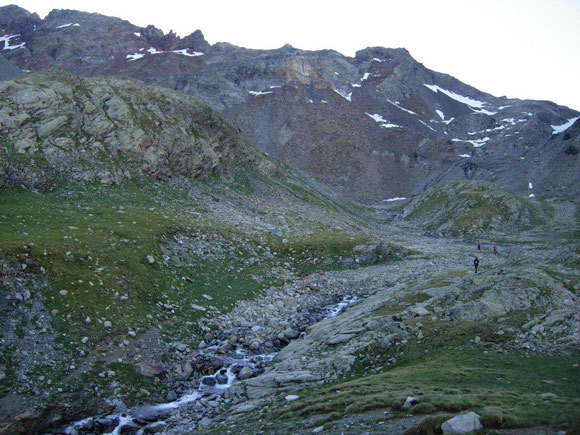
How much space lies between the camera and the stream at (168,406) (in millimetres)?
17156

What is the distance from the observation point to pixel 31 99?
4828 centimetres

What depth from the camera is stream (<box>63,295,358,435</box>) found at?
675 inches

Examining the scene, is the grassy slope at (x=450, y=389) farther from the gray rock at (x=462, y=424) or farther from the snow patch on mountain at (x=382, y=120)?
the snow patch on mountain at (x=382, y=120)

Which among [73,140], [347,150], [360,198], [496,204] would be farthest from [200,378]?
[347,150]

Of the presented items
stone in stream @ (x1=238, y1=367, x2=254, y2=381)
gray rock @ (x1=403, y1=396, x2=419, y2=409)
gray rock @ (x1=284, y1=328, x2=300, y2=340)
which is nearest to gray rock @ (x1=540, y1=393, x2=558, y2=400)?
gray rock @ (x1=403, y1=396, x2=419, y2=409)

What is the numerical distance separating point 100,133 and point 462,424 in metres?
52.6

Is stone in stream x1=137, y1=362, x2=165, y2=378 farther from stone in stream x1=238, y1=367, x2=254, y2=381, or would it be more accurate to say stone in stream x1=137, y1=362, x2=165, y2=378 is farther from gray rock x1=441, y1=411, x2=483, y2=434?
gray rock x1=441, y1=411, x2=483, y2=434

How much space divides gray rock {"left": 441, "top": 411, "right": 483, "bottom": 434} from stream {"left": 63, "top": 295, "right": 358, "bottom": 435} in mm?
12224

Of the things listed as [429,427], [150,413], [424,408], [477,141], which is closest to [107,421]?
[150,413]

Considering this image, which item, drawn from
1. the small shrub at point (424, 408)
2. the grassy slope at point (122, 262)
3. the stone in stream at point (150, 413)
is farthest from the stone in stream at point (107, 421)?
the small shrub at point (424, 408)

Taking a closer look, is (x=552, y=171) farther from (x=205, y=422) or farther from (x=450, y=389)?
(x=205, y=422)

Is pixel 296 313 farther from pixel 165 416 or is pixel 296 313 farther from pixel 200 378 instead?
pixel 165 416

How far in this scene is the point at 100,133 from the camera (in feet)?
169

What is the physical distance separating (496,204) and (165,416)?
9702 centimetres
